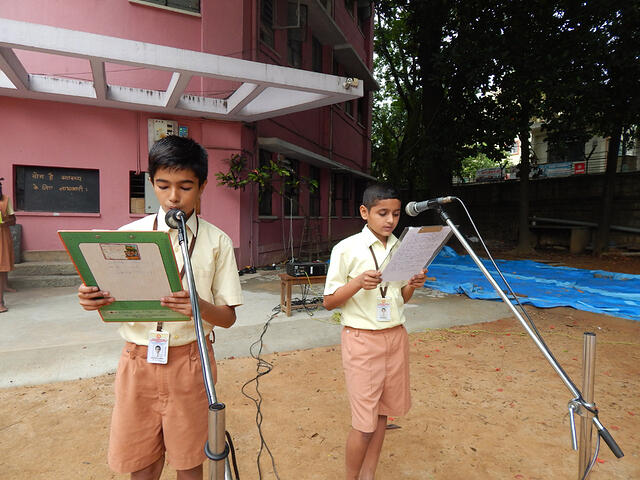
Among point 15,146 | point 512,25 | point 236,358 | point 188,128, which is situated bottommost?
point 236,358

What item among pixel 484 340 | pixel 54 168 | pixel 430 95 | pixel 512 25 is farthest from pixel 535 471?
pixel 430 95

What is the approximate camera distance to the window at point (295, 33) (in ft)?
30.4

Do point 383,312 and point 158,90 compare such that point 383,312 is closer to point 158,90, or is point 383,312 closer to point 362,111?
point 158,90

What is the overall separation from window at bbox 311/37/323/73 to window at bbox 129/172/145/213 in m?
6.63

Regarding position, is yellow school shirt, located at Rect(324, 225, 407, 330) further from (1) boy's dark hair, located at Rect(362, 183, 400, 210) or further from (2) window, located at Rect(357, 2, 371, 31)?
(2) window, located at Rect(357, 2, 371, 31)

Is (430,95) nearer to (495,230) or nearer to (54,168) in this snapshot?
(495,230)

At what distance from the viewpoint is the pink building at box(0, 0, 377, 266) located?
5.89m

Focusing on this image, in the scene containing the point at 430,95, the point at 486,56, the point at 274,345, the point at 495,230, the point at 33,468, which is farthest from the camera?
the point at 495,230

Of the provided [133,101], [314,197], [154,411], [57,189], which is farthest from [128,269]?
[314,197]

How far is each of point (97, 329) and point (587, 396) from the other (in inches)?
185

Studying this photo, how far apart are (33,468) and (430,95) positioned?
11926 mm

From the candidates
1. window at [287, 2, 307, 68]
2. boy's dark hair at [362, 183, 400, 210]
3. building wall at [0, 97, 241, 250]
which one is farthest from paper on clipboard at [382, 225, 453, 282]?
window at [287, 2, 307, 68]

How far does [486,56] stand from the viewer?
332 inches

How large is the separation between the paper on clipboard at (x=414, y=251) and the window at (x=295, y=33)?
8909 mm
